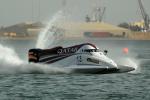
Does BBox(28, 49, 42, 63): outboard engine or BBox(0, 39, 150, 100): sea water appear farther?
BBox(28, 49, 42, 63): outboard engine

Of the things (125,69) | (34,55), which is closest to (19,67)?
(34,55)

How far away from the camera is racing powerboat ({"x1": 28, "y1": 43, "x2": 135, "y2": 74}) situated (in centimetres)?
4684

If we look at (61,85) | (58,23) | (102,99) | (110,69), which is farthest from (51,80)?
(58,23)

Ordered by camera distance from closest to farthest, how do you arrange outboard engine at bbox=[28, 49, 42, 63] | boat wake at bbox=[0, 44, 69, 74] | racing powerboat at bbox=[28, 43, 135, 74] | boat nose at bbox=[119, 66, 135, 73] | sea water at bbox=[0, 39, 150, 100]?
sea water at bbox=[0, 39, 150, 100]
racing powerboat at bbox=[28, 43, 135, 74]
outboard engine at bbox=[28, 49, 42, 63]
boat wake at bbox=[0, 44, 69, 74]
boat nose at bbox=[119, 66, 135, 73]

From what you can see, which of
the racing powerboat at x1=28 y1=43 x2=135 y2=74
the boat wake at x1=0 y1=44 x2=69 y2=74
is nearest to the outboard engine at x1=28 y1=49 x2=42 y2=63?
the racing powerboat at x1=28 y1=43 x2=135 y2=74

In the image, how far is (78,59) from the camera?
154ft

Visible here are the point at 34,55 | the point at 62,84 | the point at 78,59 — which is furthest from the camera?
the point at 34,55

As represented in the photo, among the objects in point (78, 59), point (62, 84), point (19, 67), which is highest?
point (78, 59)

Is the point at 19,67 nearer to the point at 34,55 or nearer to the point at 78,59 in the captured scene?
the point at 34,55

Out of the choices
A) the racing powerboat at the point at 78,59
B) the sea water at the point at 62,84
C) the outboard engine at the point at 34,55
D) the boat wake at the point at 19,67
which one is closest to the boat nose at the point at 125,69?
the sea water at the point at 62,84

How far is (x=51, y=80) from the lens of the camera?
1663 inches

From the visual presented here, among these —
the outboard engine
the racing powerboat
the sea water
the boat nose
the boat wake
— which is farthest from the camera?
the boat nose

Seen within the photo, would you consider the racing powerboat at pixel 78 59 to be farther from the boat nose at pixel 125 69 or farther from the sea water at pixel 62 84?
the boat nose at pixel 125 69

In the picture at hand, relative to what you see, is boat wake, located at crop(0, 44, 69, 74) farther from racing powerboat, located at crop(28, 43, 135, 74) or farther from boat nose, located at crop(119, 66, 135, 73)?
boat nose, located at crop(119, 66, 135, 73)
